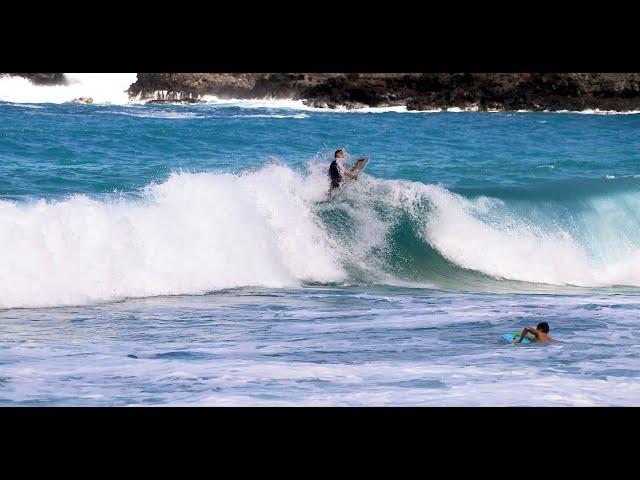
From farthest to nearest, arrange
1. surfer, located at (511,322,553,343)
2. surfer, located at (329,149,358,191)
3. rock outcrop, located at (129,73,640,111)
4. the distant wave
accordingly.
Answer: rock outcrop, located at (129,73,640,111) < the distant wave < surfer, located at (329,149,358,191) < surfer, located at (511,322,553,343)

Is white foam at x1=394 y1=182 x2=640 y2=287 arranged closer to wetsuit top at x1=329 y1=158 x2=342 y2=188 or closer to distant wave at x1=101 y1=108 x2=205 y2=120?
wetsuit top at x1=329 y1=158 x2=342 y2=188

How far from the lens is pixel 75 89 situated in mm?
51938

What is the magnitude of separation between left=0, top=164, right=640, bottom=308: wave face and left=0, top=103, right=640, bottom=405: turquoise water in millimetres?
38

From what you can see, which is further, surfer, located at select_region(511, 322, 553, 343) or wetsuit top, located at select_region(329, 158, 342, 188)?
wetsuit top, located at select_region(329, 158, 342, 188)

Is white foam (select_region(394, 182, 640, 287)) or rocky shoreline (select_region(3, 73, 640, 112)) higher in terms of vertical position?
rocky shoreline (select_region(3, 73, 640, 112))

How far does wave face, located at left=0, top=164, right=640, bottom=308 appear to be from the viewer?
43.4 ft

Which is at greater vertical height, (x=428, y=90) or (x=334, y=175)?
(x=428, y=90)

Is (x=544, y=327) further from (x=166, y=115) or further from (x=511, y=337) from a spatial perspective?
(x=166, y=115)

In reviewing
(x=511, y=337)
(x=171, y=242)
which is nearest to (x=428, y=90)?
(x=171, y=242)

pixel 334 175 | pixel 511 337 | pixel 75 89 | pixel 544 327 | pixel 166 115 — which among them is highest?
pixel 75 89

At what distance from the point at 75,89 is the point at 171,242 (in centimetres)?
3944

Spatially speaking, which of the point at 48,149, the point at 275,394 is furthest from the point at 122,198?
the point at 275,394

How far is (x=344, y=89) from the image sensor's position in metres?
54.4

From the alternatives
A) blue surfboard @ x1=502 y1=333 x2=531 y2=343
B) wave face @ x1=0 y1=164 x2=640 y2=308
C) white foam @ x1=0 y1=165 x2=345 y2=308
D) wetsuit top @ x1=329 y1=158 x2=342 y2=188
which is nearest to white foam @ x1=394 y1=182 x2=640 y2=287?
wave face @ x1=0 y1=164 x2=640 y2=308
